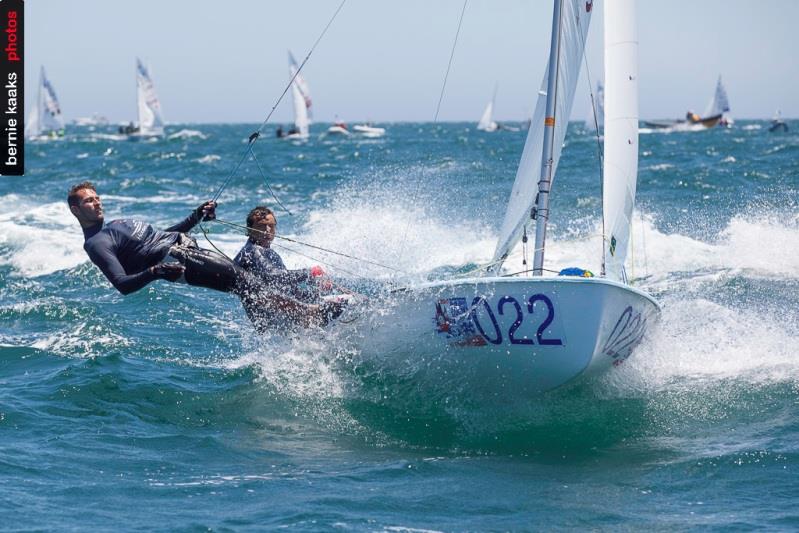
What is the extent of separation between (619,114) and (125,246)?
3938 millimetres

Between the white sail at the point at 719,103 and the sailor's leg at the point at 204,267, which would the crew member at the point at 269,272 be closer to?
the sailor's leg at the point at 204,267

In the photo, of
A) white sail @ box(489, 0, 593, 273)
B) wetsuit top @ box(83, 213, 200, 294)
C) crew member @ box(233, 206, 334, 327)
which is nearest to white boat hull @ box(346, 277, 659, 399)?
crew member @ box(233, 206, 334, 327)

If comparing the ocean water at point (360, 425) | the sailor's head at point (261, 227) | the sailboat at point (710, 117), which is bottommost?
the ocean water at point (360, 425)

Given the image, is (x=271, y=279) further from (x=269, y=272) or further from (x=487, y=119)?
(x=487, y=119)

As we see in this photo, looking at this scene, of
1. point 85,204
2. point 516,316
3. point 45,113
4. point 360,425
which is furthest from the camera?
point 45,113

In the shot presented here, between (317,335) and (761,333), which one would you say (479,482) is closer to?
(317,335)

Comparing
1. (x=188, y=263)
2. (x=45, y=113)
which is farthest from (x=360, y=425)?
(x=45, y=113)

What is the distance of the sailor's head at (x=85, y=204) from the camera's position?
7.32m

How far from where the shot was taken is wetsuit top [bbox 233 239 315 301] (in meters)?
7.76

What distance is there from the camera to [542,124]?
8.36 metres

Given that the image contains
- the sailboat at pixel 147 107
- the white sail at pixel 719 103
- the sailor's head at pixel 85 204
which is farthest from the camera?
the white sail at pixel 719 103

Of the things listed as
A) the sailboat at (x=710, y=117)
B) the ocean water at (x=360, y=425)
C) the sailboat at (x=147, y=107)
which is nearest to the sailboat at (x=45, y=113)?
the sailboat at (x=147, y=107)

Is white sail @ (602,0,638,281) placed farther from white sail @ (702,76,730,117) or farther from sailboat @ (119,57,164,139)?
white sail @ (702,76,730,117)

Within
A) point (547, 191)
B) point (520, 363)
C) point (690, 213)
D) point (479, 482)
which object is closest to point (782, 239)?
point (690, 213)
